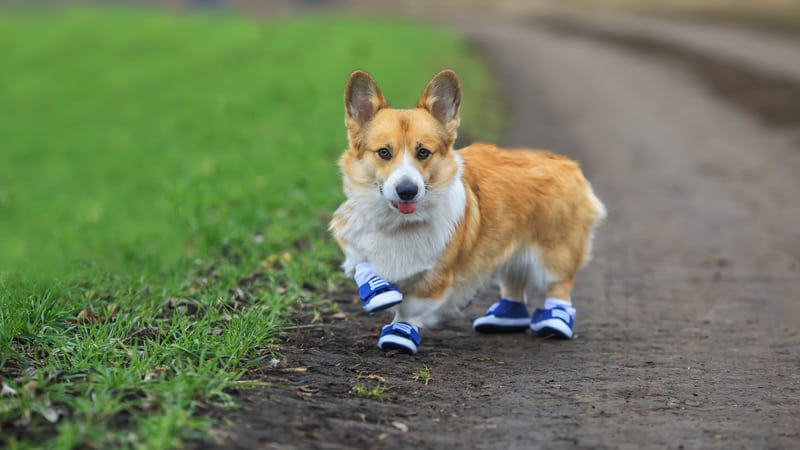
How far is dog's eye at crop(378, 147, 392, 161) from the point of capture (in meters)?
5.19

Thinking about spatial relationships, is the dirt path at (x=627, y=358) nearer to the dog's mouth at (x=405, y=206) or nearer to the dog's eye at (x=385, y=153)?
the dog's mouth at (x=405, y=206)

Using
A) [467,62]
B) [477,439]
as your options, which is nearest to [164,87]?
[467,62]

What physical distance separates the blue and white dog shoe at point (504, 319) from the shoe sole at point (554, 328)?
0.57 feet

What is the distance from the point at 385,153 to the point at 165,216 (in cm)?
445

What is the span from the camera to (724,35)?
25781 millimetres

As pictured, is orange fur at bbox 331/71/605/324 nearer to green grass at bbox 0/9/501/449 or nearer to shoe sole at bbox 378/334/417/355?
shoe sole at bbox 378/334/417/355

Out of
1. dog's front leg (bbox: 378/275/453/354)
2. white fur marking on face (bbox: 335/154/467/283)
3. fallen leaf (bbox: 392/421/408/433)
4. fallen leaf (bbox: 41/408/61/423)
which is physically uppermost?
white fur marking on face (bbox: 335/154/467/283)

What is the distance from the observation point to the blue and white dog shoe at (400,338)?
18.0 feet

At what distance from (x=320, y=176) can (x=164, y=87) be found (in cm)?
1216

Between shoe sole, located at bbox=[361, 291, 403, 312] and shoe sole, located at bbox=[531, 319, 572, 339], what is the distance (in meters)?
1.24

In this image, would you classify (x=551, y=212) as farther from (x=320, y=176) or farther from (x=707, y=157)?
(x=707, y=157)

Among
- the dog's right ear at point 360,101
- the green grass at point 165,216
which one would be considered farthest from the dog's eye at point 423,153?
the green grass at point 165,216

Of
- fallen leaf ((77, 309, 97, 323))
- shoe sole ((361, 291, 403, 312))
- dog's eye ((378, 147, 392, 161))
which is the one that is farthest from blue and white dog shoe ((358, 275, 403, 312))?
fallen leaf ((77, 309, 97, 323))

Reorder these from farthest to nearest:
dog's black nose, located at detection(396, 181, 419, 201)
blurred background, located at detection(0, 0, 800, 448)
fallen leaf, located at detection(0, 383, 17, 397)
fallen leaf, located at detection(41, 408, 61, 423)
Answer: dog's black nose, located at detection(396, 181, 419, 201)
blurred background, located at detection(0, 0, 800, 448)
fallen leaf, located at detection(0, 383, 17, 397)
fallen leaf, located at detection(41, 408, 61, 423)
